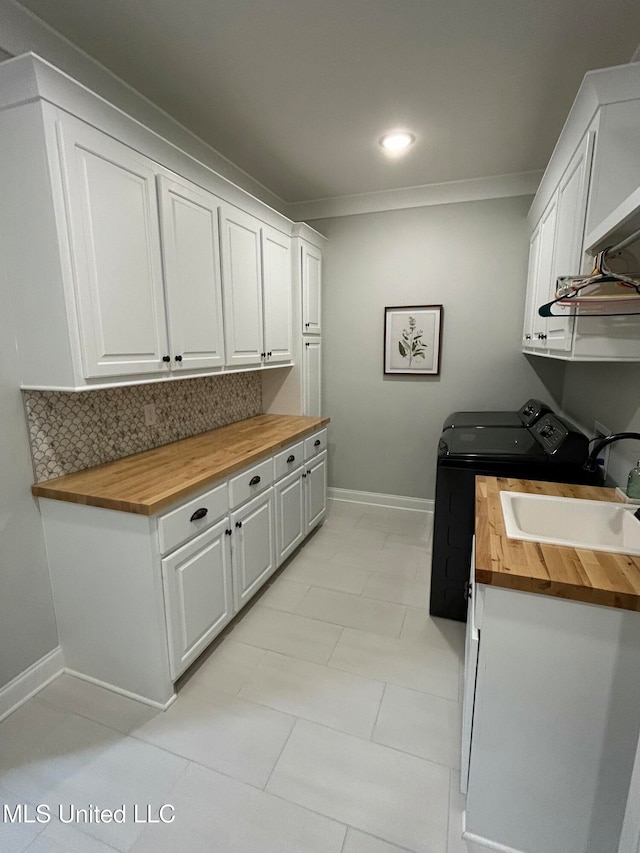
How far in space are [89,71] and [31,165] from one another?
29.0 inches

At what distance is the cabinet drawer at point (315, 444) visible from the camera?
290 centimetres

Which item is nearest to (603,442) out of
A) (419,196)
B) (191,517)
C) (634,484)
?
(634,484)

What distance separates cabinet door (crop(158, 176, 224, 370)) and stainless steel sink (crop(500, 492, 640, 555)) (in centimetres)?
159

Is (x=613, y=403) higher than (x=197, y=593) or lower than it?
higher

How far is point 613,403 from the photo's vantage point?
1.96 m

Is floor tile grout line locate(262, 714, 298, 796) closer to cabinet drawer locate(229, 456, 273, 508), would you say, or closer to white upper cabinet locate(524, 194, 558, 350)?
cabinet drawer locate(229, 456, 273, 508)

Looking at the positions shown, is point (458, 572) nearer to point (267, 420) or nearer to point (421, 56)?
point (267, 420)

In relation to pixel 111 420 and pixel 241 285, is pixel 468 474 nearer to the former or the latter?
pixel 241 285

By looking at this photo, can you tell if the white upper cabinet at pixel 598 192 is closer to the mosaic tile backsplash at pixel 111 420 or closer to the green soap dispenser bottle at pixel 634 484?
the green soap dispenser bottle at pixel 634 484

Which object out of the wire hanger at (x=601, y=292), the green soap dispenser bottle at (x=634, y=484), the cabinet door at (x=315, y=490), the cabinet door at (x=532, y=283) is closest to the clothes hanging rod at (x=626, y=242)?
the wire hanger at (x=601, y=292)

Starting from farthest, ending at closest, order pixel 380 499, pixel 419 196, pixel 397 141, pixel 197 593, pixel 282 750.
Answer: pixel 380 499 < pixel 419 196 < pixel 397 141 < pixel 197 593 < pixel 282 750

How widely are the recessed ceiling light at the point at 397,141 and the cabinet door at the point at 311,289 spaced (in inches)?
35.1

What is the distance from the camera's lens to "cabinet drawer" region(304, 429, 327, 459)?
9.51 ft

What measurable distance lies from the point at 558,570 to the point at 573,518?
59 cm
